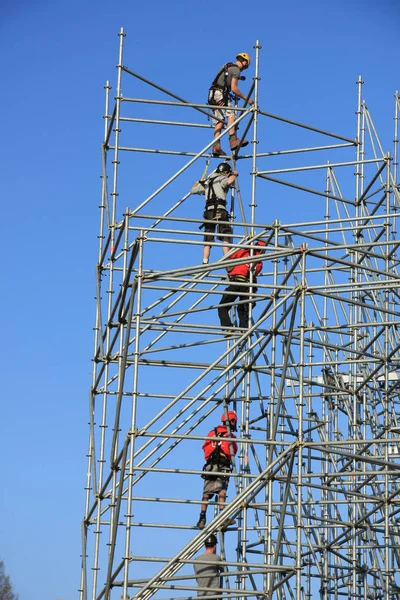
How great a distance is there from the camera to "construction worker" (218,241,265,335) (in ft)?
73.8

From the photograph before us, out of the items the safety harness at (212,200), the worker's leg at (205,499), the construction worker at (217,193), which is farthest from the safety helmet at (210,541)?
the safety harness at (212,200)

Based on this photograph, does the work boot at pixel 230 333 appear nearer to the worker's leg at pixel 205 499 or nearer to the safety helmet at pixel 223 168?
the worker's leg at pixel 205 499

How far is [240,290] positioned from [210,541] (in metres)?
4.19

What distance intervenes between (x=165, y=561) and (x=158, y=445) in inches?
88.9

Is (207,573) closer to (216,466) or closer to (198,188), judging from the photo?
(216,466)

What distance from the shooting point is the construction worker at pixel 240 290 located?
22500 mm

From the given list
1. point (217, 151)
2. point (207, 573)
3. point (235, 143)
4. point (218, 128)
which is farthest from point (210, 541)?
point (218, 128)

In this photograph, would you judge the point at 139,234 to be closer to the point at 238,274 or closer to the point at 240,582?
the point at 238,274

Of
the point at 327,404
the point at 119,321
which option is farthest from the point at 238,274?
the point at 327,404

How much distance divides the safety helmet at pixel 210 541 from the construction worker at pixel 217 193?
200 inches

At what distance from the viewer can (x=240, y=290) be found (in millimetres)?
23016

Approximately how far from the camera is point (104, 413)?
2323 centimetres

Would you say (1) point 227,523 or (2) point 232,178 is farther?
(2) point 232,178

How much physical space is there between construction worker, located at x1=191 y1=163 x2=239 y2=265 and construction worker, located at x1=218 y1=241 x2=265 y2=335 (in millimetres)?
933
